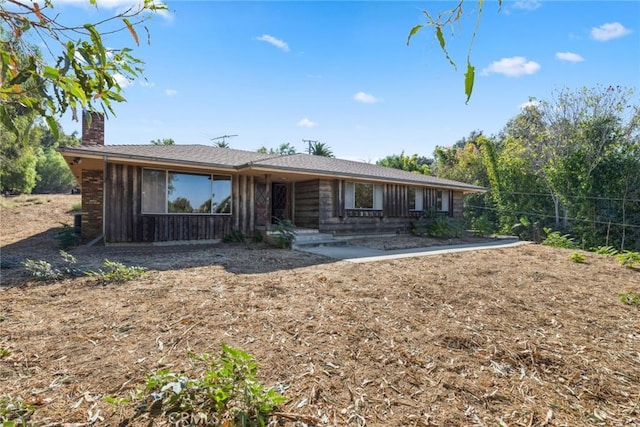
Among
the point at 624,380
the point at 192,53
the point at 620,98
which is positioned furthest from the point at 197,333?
the point at 620,98

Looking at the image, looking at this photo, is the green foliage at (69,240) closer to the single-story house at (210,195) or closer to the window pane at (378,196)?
the single-story house at (210,195)

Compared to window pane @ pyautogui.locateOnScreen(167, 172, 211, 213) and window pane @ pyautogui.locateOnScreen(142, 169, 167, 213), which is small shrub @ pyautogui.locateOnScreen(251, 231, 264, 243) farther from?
window pane @ pyautogui.locateOnScreen(142, 169, 167, 213)

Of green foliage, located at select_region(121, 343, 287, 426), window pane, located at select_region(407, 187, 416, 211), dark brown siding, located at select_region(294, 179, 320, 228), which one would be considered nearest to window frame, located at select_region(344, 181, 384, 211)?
dark brown siding, located at select_region(294, 179, 320, 228)

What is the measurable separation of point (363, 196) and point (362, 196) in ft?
0.16

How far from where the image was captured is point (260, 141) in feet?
134

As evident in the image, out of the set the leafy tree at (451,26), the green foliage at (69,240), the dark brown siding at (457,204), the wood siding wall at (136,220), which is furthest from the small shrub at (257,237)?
the dark brown siding at (457,204)

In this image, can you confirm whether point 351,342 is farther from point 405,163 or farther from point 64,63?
point 405,163

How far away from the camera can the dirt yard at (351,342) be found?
2.10 m

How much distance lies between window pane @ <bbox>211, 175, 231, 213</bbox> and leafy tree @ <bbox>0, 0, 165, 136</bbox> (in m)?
8.61

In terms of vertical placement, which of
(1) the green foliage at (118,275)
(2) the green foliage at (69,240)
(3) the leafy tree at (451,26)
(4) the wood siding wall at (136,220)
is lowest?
(1) the green foliage at (118,275)

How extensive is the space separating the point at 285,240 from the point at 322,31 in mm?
5835

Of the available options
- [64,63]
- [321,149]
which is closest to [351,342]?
[64,63]

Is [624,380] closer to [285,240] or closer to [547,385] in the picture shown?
[547,385]

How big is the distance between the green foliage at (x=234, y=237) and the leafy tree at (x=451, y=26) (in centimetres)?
935
